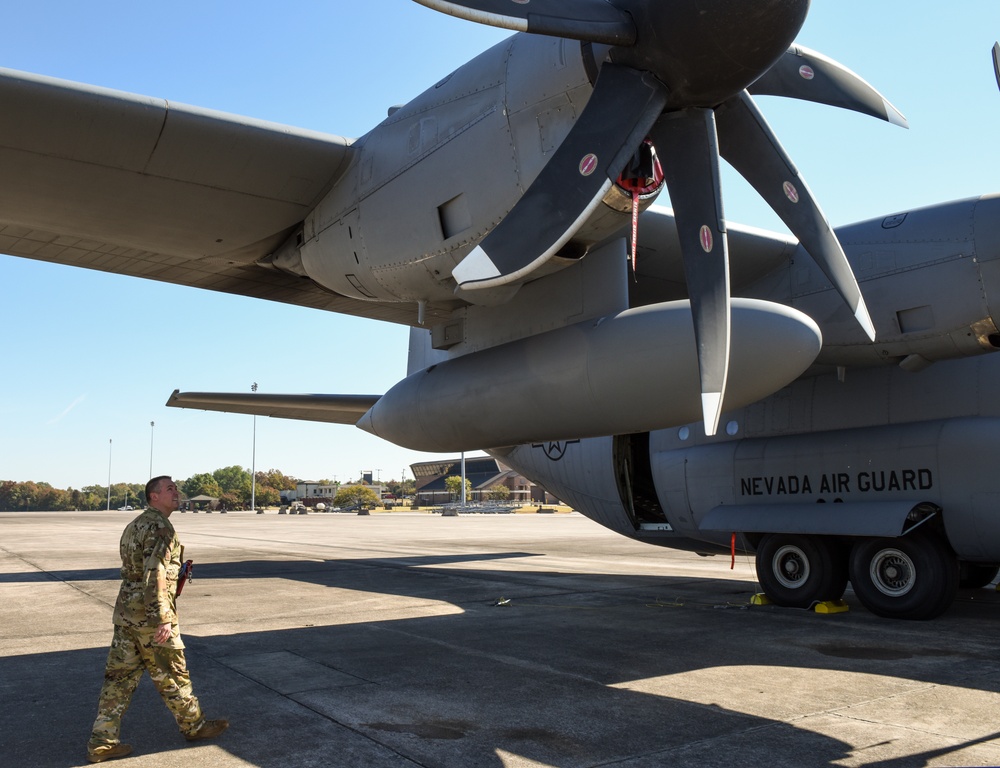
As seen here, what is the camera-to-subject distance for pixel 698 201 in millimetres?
6703

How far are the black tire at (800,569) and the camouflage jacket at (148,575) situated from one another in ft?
26.0

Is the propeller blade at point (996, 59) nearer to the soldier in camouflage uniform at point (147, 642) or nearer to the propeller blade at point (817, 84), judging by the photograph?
the propeller blade at point (817, 84)

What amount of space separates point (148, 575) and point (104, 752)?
968mm

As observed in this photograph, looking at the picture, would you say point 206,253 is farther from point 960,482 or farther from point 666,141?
point 960,482

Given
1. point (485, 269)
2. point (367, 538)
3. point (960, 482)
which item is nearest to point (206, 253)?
point (485, 269)

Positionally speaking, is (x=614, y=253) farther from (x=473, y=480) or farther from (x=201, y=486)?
(x=201, y=486)

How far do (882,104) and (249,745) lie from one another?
7724mm

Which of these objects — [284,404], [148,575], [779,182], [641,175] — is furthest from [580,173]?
[284,404]

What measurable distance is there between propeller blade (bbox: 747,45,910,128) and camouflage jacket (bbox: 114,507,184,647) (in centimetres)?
607

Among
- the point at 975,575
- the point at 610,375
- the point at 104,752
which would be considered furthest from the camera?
the point at 975,575

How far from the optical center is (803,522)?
9.98 meters

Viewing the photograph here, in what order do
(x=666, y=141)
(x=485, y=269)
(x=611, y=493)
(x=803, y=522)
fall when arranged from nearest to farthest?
(x=485, y=269) → (x=666, y=141) → (x=803, y=522) → (x=611, y=493)

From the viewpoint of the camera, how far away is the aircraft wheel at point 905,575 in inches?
358

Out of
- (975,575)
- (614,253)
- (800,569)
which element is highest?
(614,253)
